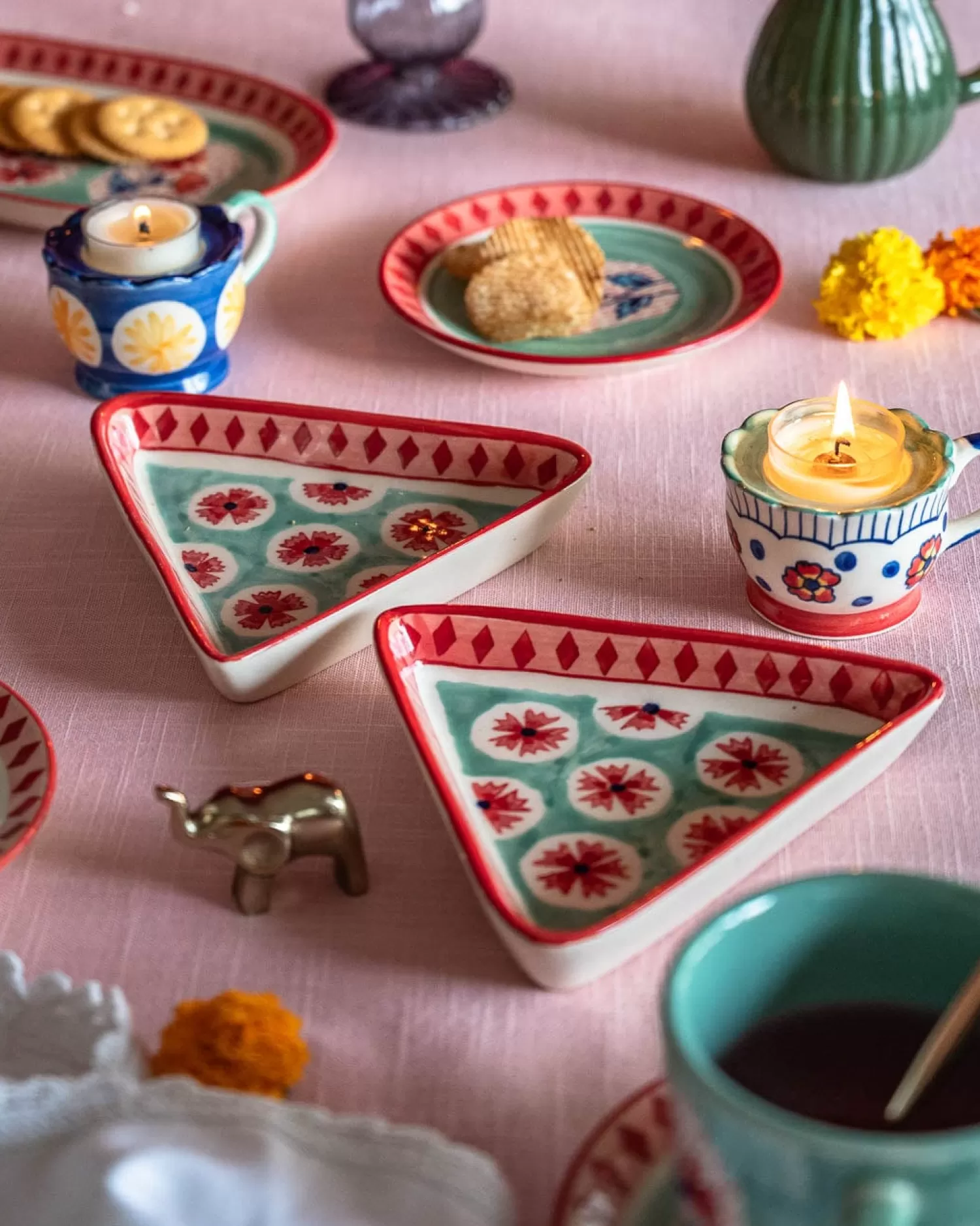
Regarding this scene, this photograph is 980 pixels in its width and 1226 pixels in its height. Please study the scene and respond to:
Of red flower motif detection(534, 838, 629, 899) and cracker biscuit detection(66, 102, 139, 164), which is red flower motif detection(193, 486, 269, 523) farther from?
cracker biscuit detection(66, 102, 139, 164)

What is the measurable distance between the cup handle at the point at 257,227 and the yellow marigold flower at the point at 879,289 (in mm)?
330

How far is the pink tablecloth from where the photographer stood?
0.47 metres

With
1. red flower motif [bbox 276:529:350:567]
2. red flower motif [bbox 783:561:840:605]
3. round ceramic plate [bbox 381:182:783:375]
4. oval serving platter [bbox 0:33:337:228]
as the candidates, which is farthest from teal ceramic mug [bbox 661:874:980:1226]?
oval serving platter [bbox 0:33:337:228]

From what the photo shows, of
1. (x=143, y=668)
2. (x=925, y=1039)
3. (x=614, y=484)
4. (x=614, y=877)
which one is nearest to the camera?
(x=925, y=1039)

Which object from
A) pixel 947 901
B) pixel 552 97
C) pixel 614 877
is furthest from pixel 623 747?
pixel 552 97

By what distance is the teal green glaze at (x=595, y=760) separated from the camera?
0.51 meters

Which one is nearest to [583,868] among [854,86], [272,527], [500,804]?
[500,804]

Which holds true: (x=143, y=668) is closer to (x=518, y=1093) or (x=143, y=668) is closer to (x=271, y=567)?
(x=271, y=567)

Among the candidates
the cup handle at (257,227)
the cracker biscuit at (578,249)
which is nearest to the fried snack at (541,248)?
the cracker biscuit at (578,249)

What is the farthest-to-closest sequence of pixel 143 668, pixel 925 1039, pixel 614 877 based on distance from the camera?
pixel 143 668, pixel 614 877, pixel 925 1039

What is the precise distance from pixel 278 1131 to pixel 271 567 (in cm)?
31

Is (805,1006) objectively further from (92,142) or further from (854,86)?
(92,142)

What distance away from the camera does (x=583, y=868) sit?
0.51m

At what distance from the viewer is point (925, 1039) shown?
38 centimetres
